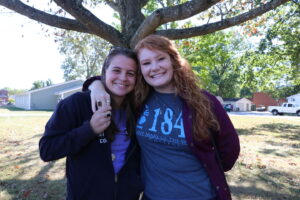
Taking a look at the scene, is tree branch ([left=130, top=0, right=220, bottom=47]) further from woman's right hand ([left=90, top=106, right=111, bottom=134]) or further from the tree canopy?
woman's right hand ([left=90, top=106, right=111, bottom=134])

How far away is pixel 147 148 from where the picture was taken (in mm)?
1987

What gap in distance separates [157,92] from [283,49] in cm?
1585

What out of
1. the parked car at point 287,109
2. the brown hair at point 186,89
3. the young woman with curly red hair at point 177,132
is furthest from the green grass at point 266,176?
the parked car at point 287,109

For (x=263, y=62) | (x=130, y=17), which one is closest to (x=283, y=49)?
(x=263, y=62)

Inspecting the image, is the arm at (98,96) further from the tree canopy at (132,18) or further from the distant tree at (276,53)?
the distant tree at (276,53)

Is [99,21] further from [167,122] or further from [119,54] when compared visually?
[167,122]

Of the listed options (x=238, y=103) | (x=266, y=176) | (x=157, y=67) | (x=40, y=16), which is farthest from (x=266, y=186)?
(x=238, y=103)

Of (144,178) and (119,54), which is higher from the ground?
(119,54)

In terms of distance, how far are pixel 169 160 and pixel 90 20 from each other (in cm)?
292

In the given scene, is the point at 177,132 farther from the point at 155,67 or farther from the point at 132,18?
the point at 132,18

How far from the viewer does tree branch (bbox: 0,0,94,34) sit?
12.0 feet

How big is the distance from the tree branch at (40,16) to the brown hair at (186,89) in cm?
254

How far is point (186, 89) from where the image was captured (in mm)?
1993

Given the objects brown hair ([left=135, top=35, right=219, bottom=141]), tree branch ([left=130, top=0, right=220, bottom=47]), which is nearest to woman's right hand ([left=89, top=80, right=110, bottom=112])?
brown hair ([left=135, top=35, right=219, bottom=141])
